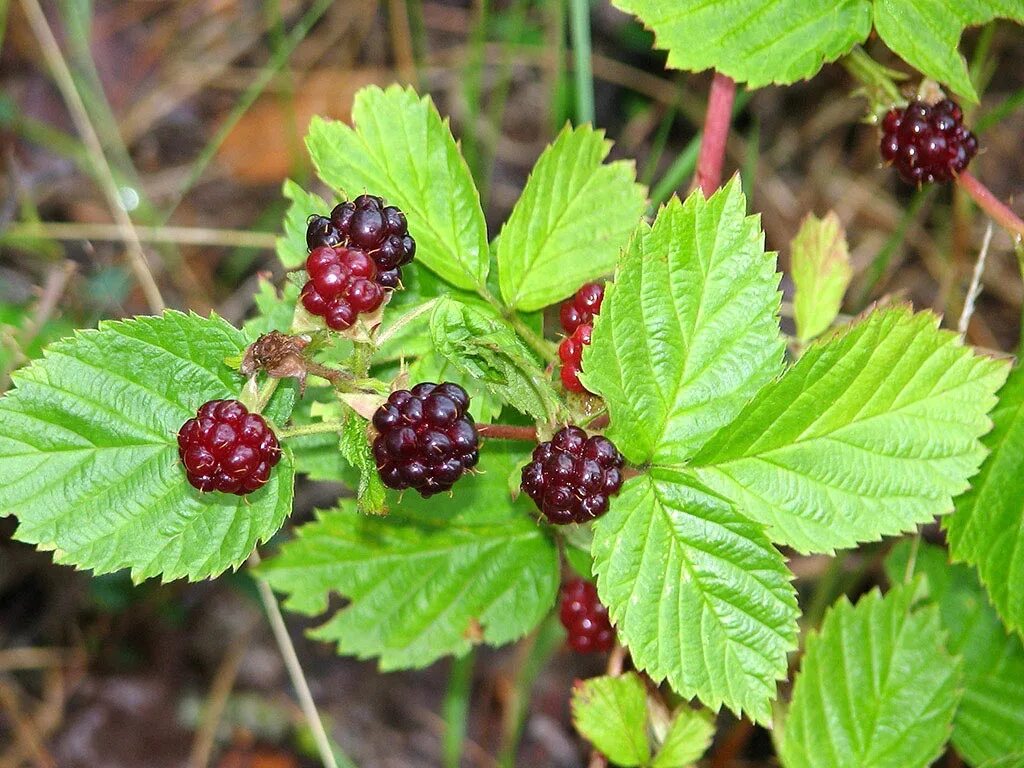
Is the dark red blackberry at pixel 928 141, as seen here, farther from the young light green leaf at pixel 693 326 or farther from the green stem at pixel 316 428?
the green stem at pixel 316 428

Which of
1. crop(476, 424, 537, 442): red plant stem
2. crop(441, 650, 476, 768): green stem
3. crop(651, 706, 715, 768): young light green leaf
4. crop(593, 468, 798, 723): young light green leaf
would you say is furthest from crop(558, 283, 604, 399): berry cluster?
crop(441, 650, 476, 768): green stem

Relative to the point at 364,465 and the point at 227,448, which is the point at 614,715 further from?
the point at 227,448

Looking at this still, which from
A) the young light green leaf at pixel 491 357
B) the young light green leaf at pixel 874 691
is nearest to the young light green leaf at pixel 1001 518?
the young light green leaf at pixel 874 691

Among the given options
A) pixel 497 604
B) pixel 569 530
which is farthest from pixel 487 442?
pixel 497 604

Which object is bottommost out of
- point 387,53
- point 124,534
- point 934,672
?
point 934,672

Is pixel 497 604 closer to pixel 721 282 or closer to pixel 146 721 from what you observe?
pixel 721 282

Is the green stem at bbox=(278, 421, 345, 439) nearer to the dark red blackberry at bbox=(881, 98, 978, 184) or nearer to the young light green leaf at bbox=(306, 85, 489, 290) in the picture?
the young light green leaf at bbox=(306, 85, 489, 290)

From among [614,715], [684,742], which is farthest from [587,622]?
[684,742]
